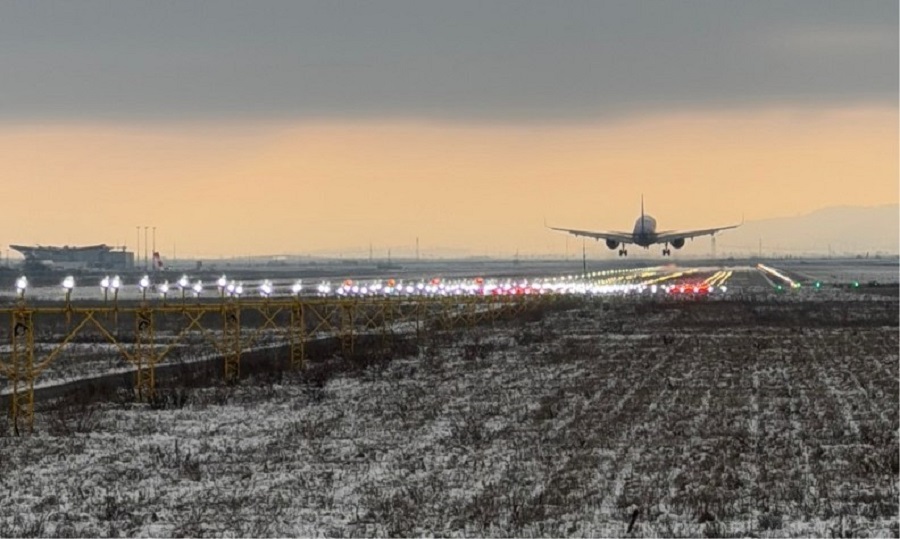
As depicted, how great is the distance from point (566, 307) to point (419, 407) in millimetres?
66414

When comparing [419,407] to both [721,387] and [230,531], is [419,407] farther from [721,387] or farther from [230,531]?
[230,531]

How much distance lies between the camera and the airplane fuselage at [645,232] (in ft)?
559

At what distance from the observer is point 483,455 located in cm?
2428

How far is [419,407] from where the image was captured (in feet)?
107

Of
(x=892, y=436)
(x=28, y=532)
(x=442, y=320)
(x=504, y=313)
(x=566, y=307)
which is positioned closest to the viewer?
(x=28, y=532)

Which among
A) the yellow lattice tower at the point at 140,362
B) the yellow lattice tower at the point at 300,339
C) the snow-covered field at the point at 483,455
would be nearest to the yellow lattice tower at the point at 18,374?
the snow-covered field at the point at 483,455

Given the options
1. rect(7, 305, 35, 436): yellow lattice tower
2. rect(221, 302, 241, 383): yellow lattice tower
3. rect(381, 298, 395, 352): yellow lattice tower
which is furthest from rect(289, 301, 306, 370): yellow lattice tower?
rect(7, 305, 35, 436): yellow lattice tower

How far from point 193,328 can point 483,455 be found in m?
50.0

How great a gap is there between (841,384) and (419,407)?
1230cm

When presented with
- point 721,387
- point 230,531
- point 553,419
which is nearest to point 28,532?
point 230,531

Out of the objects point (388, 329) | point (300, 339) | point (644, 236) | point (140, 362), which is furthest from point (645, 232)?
point (140, 362)

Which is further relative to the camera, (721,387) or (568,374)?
(568,374)

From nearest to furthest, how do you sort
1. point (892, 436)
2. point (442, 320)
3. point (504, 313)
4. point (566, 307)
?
point (892, 436)
point (442, 320)
point (504, 313)
point (566, 307)

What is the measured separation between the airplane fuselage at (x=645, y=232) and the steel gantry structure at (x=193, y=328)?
213 ft
